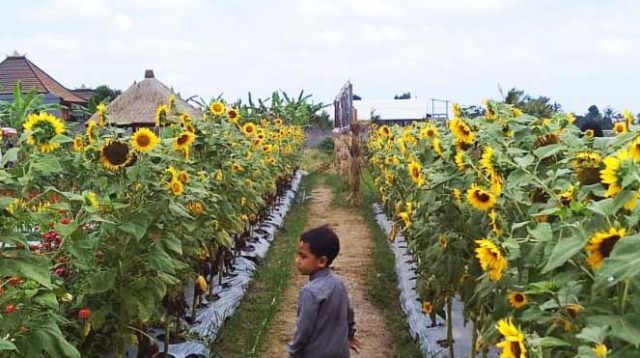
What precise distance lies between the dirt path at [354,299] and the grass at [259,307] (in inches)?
2.9

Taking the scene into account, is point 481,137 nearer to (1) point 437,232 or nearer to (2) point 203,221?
(1) point 437,232

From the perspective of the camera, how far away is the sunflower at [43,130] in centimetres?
258

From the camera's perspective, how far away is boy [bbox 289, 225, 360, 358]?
3016 millimetres

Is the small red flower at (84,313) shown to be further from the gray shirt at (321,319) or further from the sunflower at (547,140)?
the sunflower at (547,140)

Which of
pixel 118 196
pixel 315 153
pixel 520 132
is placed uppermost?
pixel 520 132

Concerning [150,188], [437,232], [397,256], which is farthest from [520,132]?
[397,256]

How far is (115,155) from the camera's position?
3084mm

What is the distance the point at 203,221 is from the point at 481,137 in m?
1.70

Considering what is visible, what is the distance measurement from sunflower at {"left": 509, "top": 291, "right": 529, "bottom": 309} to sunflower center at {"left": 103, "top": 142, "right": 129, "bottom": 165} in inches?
65.1

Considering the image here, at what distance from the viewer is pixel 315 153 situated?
26562 mm

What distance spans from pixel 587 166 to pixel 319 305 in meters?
1.19

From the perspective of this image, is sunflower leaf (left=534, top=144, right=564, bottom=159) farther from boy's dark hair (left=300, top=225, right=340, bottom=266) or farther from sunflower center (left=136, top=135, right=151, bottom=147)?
sunflower center (left=136, top=135, right=151, bottom=147)

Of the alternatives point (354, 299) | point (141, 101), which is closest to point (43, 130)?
point (354, 299)

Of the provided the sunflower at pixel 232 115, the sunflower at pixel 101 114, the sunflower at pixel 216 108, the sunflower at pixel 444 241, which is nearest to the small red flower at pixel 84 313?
the sunflower at pixel 101 114
